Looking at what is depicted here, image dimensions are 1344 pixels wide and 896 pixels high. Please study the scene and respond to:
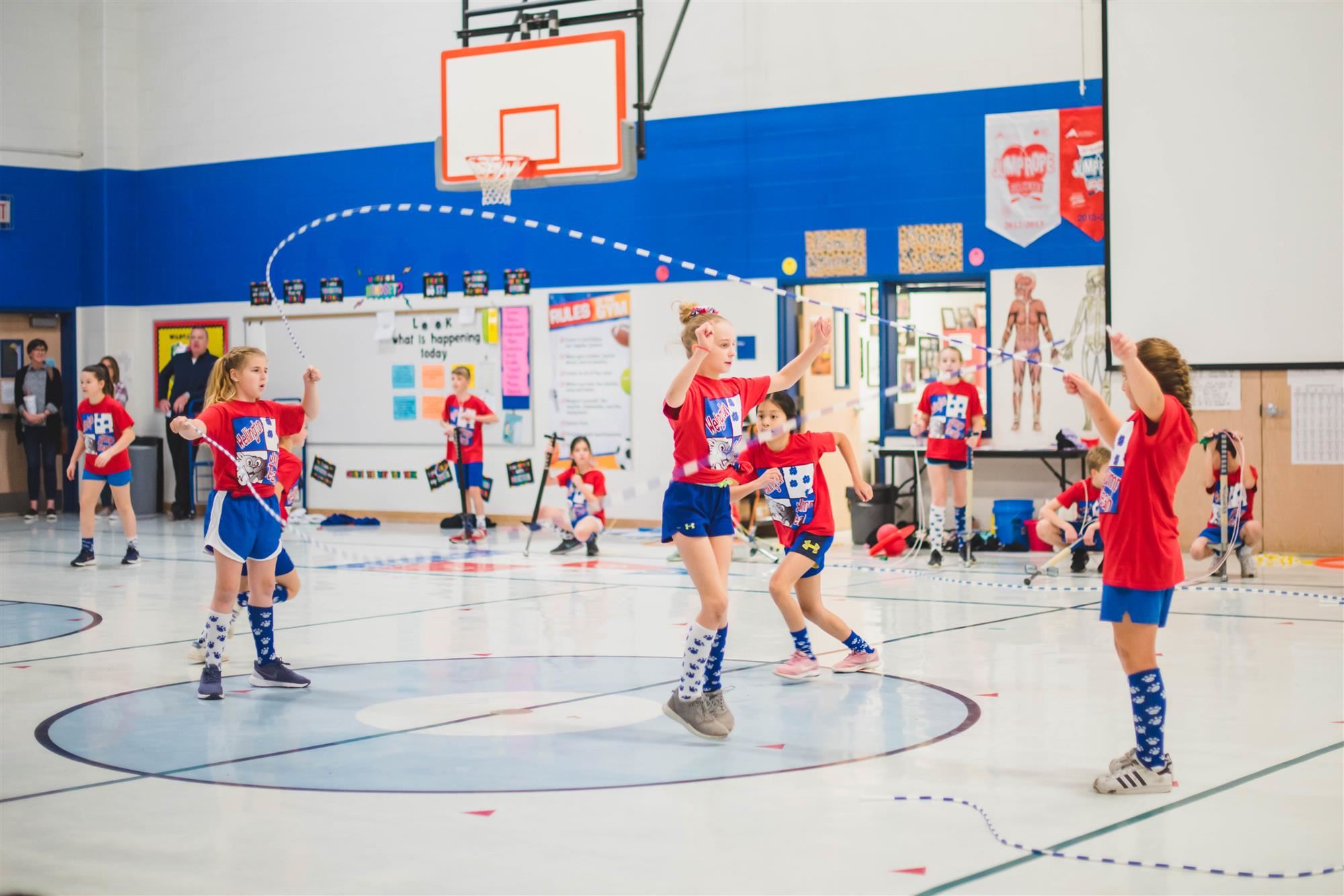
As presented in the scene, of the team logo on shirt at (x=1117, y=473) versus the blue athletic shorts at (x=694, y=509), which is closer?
the team logo on shirt at (x=1117, y=473)

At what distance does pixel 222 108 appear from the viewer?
18.5 metres

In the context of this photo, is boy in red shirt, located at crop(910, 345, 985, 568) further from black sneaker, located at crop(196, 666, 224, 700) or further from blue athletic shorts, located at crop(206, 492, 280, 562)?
black sneaker, located at crop(196, 666, 224, 700)

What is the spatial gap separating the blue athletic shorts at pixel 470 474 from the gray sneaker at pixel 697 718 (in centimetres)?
952

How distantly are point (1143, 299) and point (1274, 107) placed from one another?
1.90m

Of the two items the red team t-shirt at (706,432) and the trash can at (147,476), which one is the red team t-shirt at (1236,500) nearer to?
the red team t-shirt at (706,432)

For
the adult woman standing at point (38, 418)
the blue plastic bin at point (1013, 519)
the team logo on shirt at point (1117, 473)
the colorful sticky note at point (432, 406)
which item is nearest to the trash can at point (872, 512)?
the blue plastic bin at point (1013, 519)

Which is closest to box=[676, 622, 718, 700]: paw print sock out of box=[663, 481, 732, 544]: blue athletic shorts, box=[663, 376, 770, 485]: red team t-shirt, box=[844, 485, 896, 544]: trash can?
box=[663, 481, 732, 544]: blue athletic shorts

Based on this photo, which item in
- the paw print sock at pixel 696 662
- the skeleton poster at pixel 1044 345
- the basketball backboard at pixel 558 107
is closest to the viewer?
the paw print sock at pixel 696 662

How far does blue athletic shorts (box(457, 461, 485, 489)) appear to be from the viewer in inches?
594

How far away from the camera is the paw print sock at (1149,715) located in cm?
477

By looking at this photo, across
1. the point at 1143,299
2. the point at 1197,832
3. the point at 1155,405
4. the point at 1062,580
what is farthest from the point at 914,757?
the point at 1143,299

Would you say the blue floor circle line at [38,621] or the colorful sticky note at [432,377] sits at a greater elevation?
the colorful sticky note at [432,377]

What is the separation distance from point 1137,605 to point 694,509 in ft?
5.78

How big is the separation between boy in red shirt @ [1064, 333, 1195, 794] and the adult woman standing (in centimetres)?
1550
